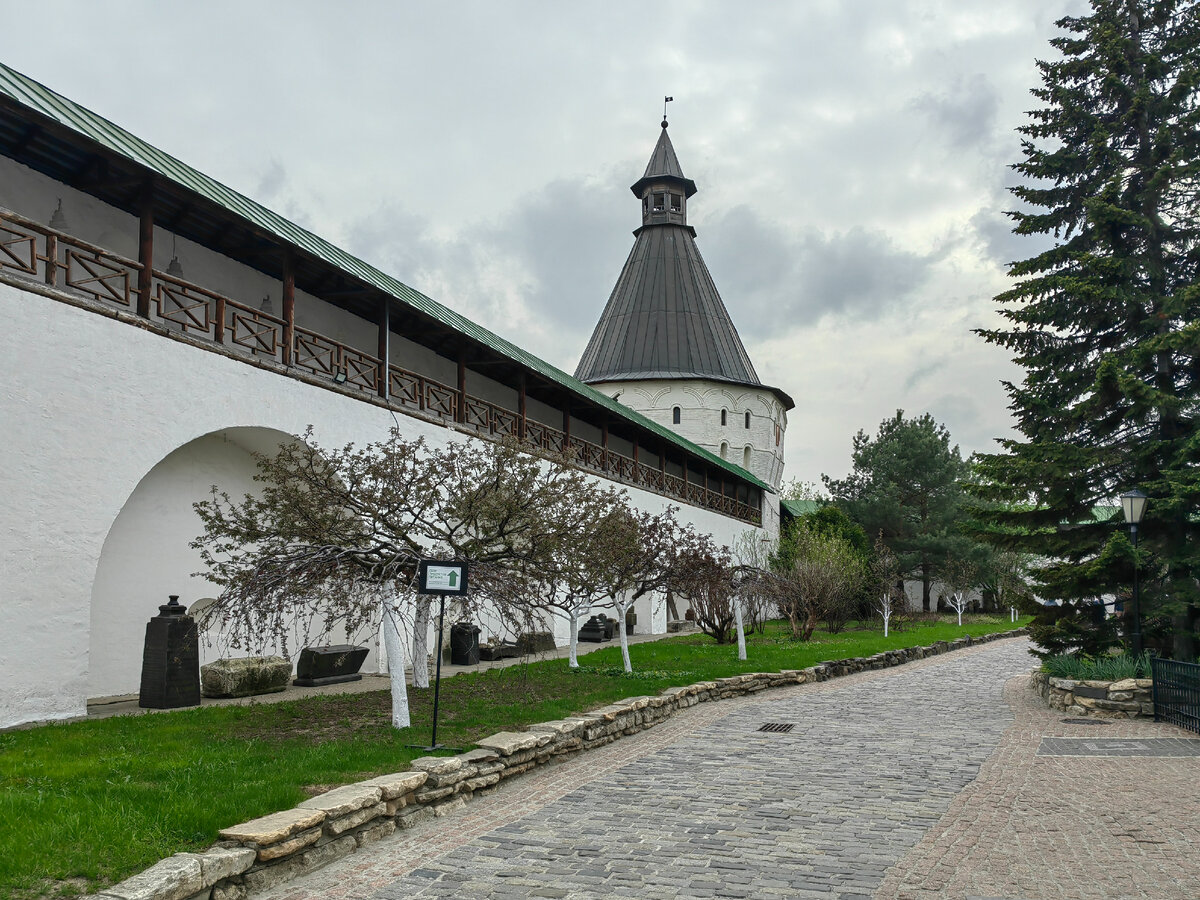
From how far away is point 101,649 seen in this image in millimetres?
11555

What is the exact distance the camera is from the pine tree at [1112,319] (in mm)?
13141

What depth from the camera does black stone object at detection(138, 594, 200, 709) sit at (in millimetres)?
10398

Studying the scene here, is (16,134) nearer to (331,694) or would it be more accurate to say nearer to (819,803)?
(331,694)

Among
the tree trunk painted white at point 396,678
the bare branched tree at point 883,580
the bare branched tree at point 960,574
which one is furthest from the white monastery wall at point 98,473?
the bare branched tree at point 960,574

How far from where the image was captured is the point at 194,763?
689 centimetres

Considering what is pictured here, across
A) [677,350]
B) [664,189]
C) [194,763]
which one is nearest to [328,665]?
[194,763]

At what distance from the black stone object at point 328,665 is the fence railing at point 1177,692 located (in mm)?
10895

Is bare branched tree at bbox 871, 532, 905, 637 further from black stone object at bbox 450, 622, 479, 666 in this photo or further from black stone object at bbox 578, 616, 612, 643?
black stone object at bbox 450, 622, 479, 666

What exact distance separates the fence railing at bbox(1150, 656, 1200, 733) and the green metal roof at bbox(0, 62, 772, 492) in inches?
474

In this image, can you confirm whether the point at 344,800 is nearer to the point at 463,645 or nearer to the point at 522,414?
the point at 463,645

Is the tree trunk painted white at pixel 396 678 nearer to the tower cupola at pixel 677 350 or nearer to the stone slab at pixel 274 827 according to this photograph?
the stone slab at pixel 274 827

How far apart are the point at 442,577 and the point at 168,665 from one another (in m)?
4.54

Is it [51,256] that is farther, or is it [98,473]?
[98,473]

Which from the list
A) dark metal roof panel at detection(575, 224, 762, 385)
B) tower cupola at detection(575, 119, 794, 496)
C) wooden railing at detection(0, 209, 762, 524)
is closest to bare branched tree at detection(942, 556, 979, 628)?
tower cupola at detection(575, 119, 794, 496)
